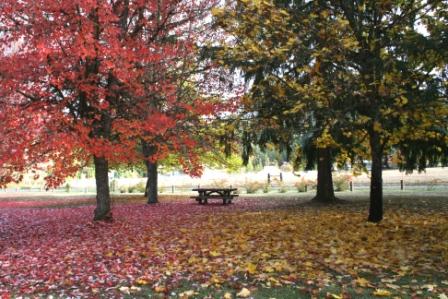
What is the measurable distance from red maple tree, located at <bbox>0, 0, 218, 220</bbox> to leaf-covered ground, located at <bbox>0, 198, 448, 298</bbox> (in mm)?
2527

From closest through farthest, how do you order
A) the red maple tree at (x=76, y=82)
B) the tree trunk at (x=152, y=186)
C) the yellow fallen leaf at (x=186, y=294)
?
the yellow fallen leaf at (x=186, y=294), the red maple tree at (x=76, y=82), the tree trunk at (x=152, y=186)

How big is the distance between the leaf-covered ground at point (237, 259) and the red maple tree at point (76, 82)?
253 centimetres

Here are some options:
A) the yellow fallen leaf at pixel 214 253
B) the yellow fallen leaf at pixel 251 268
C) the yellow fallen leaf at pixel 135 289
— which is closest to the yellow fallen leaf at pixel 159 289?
the yellow fallen leaf at pixel 135 289

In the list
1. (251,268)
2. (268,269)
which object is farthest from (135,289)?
(268,269)

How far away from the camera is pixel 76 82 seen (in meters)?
12.9

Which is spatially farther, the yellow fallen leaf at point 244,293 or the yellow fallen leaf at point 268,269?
the yellow fallen leaf at point 268,269

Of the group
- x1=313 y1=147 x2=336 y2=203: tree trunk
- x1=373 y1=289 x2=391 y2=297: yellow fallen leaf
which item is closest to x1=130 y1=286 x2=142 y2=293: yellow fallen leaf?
x1=373 y1=289 x2=391 y2=297: yellow fallen leaf

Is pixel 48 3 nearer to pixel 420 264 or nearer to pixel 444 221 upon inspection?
pixel 420 264

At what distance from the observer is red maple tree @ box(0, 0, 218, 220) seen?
1188 cm

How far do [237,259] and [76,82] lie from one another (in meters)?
7.50

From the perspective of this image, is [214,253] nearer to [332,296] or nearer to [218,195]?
[332,296]

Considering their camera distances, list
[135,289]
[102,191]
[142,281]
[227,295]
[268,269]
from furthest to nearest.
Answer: [102,191]
[268,269]
[142,281]
[135,289]
[227,295]

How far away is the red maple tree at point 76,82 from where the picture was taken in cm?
1188

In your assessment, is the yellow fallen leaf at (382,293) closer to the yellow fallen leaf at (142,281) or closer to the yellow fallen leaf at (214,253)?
the yellow fallen leaf at (142,281)
